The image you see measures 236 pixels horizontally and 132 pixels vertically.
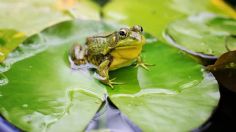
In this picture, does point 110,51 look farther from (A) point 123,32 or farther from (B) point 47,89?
(B) point 47,89

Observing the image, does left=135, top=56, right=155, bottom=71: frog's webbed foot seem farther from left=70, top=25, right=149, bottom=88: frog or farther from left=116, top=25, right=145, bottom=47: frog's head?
left=116, top=25, right=145, bottom=47: frog's head

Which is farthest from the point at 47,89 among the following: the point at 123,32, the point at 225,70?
the point at 225,70

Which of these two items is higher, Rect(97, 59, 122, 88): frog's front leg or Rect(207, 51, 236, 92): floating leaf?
Rect(97, 59, 122, 88): frog's front leg

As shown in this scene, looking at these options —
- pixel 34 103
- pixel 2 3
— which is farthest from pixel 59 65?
pixel 2 3

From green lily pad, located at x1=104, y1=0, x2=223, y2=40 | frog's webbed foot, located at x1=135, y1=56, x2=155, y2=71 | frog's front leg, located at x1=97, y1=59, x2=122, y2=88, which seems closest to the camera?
frog's front leg, located at x1=97, y1=59, x2=122, y2=88

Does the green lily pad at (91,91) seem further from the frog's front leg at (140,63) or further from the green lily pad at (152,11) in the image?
the green lily pad at (152,11)

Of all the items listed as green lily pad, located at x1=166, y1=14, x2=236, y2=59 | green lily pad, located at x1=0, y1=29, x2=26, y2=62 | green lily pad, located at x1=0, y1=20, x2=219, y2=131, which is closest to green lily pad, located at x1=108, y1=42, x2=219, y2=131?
green lily pad, located at x1=0, y1=20, x2=219, y2=131
